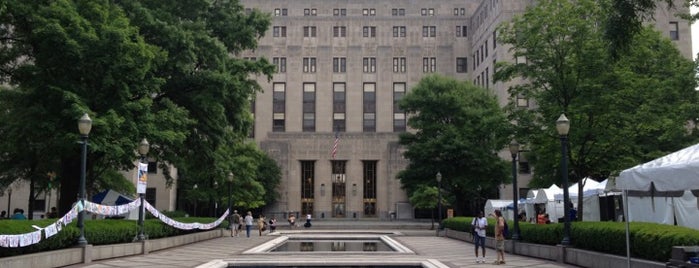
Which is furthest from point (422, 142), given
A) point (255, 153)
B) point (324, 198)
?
point (324, 198)

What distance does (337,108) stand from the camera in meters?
85.6

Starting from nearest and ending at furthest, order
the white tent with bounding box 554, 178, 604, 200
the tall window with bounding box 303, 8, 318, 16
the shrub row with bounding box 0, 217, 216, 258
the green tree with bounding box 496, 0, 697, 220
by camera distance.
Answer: the shrub row with bounding box 0, 217, 216, 258
the green tree with bounding box 496, 0, 697, 220
the white tent with bounding box 554, 178, 604, 200
the tall window with bounding box 303, 8, 318, 16

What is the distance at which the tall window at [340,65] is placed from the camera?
3398 inches

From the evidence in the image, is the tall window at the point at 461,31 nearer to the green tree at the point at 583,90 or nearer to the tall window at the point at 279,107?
the tall window at the point at 279,107

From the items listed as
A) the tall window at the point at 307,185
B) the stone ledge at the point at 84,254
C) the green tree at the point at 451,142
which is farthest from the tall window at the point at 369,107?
the stone ledge at the point at 84,254

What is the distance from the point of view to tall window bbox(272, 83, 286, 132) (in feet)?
277

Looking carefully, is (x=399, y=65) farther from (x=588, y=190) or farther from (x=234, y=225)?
(x=588, y=190)

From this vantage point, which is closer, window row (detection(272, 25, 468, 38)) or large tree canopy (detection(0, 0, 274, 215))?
large tree canopy (detection(0, 0, 274, 215))

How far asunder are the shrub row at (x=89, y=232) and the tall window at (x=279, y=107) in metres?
55.1

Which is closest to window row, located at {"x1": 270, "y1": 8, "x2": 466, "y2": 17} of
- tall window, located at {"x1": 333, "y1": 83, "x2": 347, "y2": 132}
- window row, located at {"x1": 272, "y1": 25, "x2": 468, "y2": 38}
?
window row, located at {"x1": 272, "y1": 25, "x2": 468, "y2": 38}

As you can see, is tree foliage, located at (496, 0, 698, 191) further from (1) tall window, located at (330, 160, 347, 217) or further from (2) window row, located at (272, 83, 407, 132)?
(2) window row, located at (272, 83, 407, 132)

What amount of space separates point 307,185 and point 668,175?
6901cm

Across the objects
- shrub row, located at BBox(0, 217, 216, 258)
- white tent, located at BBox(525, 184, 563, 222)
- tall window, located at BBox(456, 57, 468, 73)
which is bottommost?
shrub row, located at BBox(0, 217, 216, 258)

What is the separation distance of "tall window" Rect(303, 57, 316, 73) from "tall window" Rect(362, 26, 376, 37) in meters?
8.14
